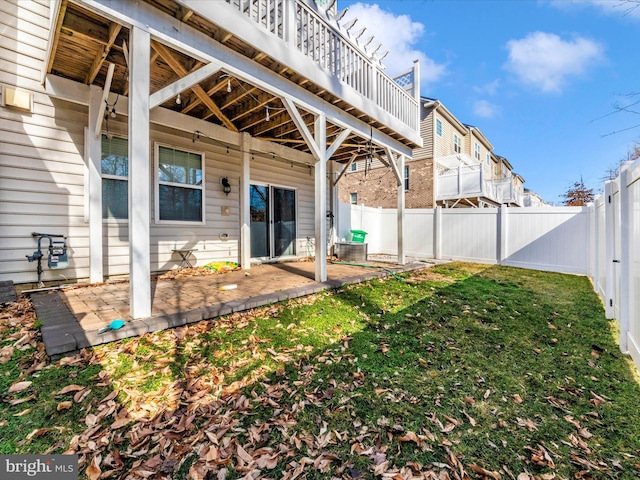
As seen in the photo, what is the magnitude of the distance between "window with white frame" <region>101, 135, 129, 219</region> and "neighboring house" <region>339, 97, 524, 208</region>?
363 inches

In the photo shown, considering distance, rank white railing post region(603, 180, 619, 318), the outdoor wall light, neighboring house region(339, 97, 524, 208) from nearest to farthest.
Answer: white railing post region(603, 180, 619, 318)
the outdoor wall light
neighboring house region(339, 97, 524, 208)

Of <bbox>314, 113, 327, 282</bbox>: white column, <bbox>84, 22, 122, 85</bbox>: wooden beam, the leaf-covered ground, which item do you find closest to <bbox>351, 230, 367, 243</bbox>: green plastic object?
<bbox>314, 113, 327, 282</bbox>: white column

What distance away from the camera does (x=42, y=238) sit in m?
4.30

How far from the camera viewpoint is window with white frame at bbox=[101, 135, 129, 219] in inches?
192

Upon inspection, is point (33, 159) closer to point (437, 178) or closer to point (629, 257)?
point (629, 257)

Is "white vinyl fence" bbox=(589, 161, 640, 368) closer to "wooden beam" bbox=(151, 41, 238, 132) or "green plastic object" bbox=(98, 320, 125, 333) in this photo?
"green plastic object" bbox=(98, 320, 125, 333)

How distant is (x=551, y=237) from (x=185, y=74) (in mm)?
9363

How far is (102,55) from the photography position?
3.63 m

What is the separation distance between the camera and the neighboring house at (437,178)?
13.2 metres

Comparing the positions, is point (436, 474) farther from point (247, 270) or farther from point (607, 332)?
point (247, 270)

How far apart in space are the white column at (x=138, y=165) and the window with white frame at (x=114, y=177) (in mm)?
2617

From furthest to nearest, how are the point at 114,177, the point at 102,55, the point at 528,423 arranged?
the point at 114,177
the point at 102,55
the point at 528,423

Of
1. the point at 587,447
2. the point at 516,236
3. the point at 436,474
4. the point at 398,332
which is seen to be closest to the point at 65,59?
the point at 398,332

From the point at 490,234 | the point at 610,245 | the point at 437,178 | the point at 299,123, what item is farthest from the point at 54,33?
the point at 437,178
